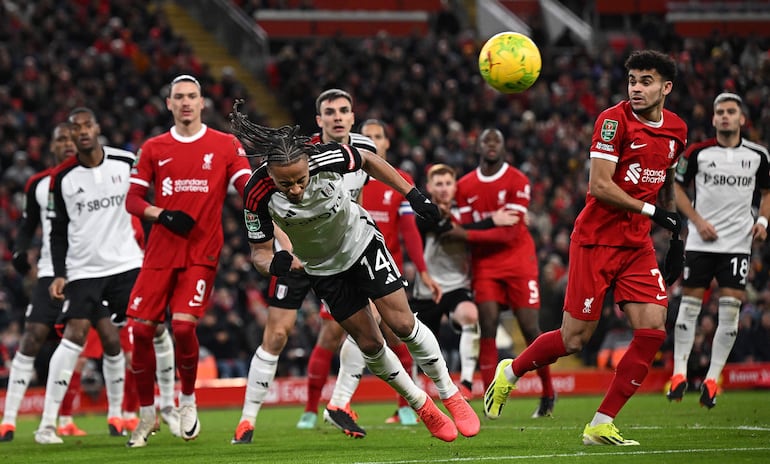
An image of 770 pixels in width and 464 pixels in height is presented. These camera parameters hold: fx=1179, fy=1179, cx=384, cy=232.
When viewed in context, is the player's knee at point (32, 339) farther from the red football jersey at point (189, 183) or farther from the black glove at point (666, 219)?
the black glove at point (666, 219)

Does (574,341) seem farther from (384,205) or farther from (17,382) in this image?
(17,382)

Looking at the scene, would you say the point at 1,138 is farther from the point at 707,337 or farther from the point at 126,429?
the point at 707,337

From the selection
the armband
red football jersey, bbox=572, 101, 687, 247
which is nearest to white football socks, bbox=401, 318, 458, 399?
red football jersey, bbox=572, 101, 687, 247

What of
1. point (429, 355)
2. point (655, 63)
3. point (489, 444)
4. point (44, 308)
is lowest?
point (489, 444)

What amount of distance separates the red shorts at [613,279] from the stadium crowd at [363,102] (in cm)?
977

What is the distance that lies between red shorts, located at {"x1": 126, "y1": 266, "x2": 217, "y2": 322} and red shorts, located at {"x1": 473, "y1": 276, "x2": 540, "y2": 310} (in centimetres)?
366

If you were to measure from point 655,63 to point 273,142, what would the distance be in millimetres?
2815

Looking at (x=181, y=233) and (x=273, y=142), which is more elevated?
(x=273, y=142)

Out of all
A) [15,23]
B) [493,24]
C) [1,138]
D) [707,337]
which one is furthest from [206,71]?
[707,337]

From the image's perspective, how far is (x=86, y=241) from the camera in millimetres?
11312

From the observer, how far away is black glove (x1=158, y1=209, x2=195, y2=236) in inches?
385

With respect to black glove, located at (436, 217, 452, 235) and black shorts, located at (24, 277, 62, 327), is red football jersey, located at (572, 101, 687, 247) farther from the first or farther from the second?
black shorts, located at (24, 277, 62, 327)

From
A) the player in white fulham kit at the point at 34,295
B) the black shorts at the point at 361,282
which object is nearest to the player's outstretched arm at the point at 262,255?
the black shorts at the point at 361,282

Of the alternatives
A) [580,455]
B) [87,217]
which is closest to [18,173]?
[87,217]
